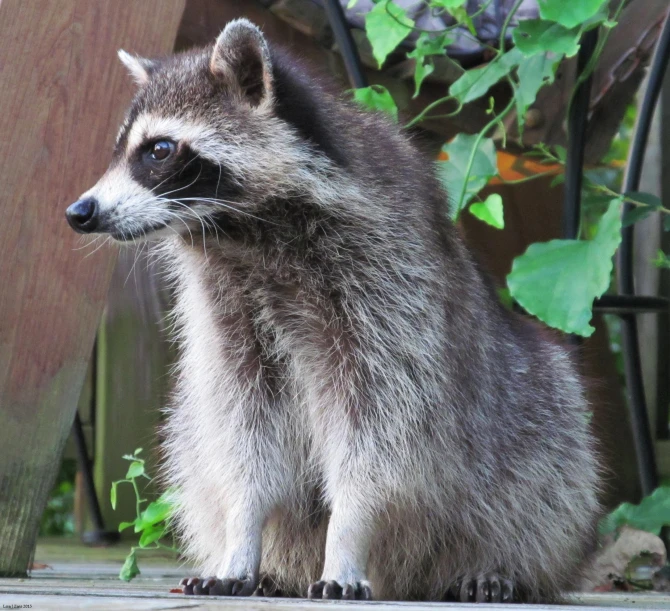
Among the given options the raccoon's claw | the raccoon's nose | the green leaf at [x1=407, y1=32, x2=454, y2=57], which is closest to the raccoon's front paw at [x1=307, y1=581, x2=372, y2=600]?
the raccoon's claw

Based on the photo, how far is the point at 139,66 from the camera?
2555 millimetres

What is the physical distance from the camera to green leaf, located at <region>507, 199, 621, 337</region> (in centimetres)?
256

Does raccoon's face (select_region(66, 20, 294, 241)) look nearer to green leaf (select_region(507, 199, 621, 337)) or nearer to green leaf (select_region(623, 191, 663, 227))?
green leaf (select_region(507, 199, 621, 337))

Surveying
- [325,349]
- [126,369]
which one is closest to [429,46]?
[325,349]

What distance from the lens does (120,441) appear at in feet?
14.1

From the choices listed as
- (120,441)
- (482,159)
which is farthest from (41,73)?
(120,441)

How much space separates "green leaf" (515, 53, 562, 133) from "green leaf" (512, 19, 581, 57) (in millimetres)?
209

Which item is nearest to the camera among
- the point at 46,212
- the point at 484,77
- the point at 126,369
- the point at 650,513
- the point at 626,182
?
the point at 46,212

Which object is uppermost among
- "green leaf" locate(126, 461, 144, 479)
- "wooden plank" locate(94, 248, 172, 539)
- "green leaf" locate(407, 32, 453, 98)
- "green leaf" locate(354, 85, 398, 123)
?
"green leaf" locate(407, 32, 453, 98)

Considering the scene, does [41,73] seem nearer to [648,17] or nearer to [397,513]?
[397,513]

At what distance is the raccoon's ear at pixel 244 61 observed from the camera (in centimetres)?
235

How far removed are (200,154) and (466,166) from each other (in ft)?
3.33

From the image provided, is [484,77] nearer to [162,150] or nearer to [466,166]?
[466,166]

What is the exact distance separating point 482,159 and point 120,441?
2.09 meters
